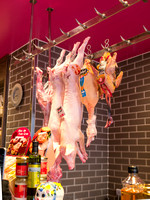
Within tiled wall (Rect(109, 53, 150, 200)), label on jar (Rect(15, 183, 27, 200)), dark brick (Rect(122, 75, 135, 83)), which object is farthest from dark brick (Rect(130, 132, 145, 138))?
label on jar (Rect(15, 183, 27, 200))

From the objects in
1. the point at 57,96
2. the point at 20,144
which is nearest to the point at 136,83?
the point at 57,96

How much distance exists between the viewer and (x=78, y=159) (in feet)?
9.47

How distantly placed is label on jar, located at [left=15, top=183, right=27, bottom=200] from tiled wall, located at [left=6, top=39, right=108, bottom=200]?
4.66 ft

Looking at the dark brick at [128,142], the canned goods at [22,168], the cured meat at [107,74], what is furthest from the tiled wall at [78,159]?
the canned goods at [22,168]

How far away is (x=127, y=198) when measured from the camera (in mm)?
956

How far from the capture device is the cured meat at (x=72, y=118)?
1638 mm

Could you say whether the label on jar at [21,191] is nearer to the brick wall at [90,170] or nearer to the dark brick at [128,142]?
the brick wall at [90,170]

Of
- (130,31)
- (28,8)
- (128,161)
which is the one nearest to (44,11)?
(28,8)

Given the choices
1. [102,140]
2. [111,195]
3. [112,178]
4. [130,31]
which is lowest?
[111,195]

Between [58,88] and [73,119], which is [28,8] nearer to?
[58,88]

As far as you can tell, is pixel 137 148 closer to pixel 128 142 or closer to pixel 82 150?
pixel 128 142

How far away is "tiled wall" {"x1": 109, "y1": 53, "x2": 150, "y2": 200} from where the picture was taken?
2789 millimetres

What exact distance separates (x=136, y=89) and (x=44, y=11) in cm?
146

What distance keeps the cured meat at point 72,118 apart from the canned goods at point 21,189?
1.71 feet
